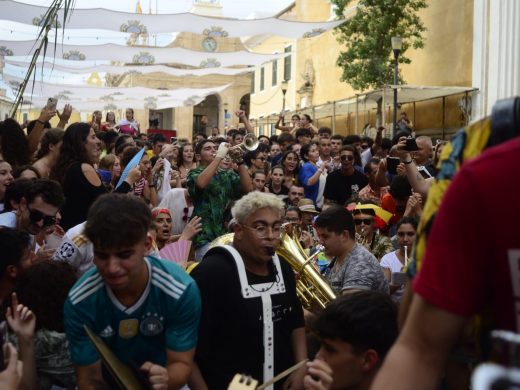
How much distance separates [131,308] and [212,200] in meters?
5.00

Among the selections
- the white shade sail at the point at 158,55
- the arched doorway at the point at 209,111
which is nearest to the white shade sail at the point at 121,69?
the white shade sail at the point at 158,55

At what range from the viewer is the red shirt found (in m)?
1.66

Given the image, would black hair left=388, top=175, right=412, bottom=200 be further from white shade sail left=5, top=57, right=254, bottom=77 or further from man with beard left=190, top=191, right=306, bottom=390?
white shade sail left=5, top=57, right=254, bottom=77

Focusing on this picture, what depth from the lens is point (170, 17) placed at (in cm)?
1563

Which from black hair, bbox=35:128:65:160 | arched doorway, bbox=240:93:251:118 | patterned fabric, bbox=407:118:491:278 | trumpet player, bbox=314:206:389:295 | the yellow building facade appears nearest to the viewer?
patterned fabric, bbox=407:118:491:278

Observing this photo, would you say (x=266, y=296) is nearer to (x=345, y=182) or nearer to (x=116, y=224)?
(x=116, y=224)

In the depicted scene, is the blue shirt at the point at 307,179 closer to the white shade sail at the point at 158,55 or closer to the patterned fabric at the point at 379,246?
the patterned fabric at the point at 379,246

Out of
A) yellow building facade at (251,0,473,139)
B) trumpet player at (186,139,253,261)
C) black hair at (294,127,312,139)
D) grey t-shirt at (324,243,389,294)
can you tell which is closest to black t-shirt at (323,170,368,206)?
trumpet player at (186,139,253,261)

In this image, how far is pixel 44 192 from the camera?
18.1 ft

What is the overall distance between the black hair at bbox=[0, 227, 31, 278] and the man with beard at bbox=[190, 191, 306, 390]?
98 centimetres

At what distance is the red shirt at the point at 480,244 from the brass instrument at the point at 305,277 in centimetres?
378

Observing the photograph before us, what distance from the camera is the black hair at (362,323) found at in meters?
3.09

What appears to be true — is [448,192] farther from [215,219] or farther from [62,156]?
[215,219]

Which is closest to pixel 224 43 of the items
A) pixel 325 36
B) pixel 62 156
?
pixel 325 36
